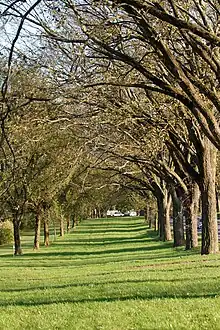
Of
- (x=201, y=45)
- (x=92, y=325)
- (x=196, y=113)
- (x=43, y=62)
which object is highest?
Answer: (x=43, y=62)

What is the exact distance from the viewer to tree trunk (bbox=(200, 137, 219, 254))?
21.6 metres

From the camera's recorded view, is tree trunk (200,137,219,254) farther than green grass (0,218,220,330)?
Yes

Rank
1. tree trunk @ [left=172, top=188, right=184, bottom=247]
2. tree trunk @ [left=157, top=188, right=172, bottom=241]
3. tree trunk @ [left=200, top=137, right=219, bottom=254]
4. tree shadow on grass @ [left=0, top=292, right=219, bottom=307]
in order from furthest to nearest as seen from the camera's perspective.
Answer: tree trunk @ [left=157, top=188, right=172, bottom=241] < tree trunk @ [left=172, top=188, right=184, bottom=247] < tree trunk @ [left=200, top=137, right=219, bottom=254] < tree shadow on grass @ [left=0, top=292, right=219, bottom=307]

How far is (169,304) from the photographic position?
10.9m

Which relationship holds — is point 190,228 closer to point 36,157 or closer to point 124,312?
point 36,157

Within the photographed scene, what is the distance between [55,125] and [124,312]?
41.9ft

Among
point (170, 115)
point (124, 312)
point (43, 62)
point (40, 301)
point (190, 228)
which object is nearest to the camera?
point (124, 312)

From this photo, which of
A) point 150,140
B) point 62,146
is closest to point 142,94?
point 150,140

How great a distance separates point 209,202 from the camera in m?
21.9

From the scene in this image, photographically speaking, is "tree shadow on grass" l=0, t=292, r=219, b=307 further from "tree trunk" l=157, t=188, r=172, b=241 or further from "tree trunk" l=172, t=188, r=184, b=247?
"tree trunk" l=157, t=188, r=172, b=241

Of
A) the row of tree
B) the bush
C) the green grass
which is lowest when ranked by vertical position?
the green grass

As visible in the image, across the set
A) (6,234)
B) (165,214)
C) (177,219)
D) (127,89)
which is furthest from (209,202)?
(6,234)

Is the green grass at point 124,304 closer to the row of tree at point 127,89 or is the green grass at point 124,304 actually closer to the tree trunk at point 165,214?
the row of tree at point 127,89

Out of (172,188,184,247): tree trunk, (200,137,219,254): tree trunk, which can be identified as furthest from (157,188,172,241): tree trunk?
(200,137,219,254): tree trunk
